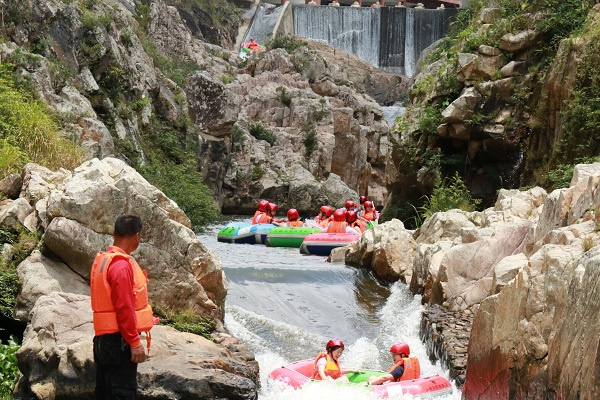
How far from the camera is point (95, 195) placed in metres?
8.14

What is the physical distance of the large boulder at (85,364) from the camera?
6152mm

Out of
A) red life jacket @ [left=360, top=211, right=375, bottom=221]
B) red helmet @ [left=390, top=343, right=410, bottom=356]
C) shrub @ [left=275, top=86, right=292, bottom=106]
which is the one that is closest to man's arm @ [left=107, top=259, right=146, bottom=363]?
red helmet @ [left=390, top=343, right=410, bottom=356]

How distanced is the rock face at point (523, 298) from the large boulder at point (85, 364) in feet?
6.66

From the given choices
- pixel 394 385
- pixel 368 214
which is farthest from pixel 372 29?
pixel 394 385

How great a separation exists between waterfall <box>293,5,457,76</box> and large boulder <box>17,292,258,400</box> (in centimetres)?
4148

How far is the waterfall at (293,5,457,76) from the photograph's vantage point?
47094mm

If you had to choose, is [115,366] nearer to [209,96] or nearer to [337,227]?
[337,227]

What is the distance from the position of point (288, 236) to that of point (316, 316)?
27.5 ft

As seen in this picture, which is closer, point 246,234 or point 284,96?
point 246,234

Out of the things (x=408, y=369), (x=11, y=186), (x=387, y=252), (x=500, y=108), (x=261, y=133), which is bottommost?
(x=261, y=133)

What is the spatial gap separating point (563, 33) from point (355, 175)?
20.9 metres

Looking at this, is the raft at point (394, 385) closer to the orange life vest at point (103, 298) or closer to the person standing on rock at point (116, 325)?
the person standing on rock at point (116, 325)

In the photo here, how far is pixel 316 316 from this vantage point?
11133mm

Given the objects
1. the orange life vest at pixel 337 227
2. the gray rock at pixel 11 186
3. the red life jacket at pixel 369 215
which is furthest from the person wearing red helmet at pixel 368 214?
the gray rock at pixel 11 186
